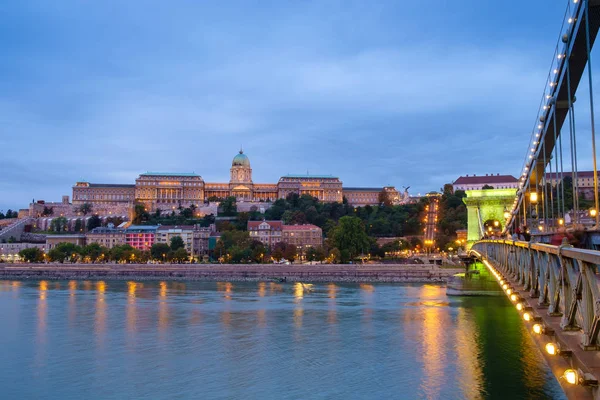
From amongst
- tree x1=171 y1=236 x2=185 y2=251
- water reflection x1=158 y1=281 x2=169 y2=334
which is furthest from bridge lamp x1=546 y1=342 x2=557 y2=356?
tree x1=171 y1=236 x2=185 y2=251

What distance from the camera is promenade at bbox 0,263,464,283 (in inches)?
1789

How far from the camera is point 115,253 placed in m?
60.1

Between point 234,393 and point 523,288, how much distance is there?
6626 mm

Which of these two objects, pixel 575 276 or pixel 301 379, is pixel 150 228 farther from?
pixel 575 276

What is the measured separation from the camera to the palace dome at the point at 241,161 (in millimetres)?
113500

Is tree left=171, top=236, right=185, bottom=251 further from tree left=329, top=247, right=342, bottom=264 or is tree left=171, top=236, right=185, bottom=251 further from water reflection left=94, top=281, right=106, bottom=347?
water reflection left=94, top=281, right=106, bottom=347

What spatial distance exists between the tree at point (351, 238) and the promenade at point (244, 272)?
7.74 metres

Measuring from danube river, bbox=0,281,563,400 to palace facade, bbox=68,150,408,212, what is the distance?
260ft

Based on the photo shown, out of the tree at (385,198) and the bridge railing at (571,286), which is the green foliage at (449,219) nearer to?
the tree at (385,198)

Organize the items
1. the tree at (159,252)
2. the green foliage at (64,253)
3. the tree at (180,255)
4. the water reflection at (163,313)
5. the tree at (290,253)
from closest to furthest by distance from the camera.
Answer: the water reflection at (163,313)
the tree at (290,253)
the green foliage at (64,253)
the tree at (180,255)
the tree at (159,252)

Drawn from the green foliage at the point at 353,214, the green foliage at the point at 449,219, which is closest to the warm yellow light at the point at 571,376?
the green foliage at the point at 449,219

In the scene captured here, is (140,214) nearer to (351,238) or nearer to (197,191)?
(197,191)

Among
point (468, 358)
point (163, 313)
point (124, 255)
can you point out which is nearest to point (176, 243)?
point (124, 255)

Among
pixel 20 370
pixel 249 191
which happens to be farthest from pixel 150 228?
pixel 20 370
